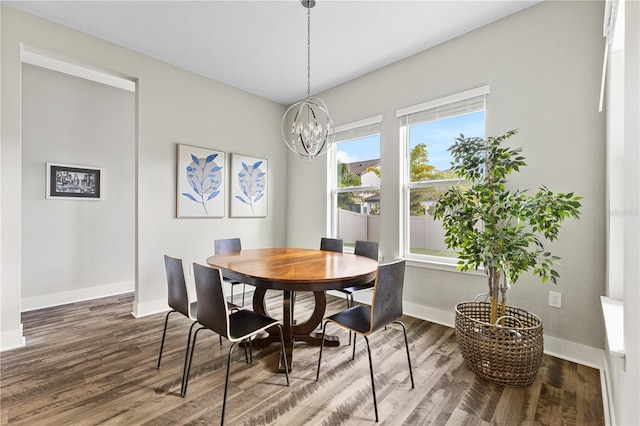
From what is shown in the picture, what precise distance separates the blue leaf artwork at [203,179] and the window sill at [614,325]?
3.83 metres

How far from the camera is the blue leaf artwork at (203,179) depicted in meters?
3.70

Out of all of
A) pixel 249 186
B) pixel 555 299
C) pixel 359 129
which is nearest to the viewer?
pixel 555 299

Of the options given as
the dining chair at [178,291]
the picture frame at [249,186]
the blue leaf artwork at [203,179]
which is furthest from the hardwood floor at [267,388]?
the picture frame at [249,186]

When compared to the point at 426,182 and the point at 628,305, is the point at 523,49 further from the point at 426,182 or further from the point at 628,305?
the point at 628,305

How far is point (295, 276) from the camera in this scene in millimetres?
1811

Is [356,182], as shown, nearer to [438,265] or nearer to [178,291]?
[438,265]

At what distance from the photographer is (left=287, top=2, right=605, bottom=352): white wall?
2205 millimetres

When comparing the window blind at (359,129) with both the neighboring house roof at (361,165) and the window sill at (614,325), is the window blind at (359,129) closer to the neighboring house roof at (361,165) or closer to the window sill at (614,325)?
the neighboring house roof at (361,165)

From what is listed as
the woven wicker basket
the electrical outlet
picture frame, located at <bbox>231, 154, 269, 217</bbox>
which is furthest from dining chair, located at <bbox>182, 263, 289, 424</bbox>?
picture frame, located at <bbox>231, 154, 269, 217</bbox>

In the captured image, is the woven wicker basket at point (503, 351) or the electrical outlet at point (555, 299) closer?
the woven wicker basket at point (503, 351)

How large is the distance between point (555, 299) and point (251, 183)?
3.72 meters

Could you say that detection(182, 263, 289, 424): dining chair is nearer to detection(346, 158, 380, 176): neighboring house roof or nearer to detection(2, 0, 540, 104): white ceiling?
detection(2, 0, 540, 104): white ceiling

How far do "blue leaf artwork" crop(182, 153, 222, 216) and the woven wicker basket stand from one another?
10.6ft

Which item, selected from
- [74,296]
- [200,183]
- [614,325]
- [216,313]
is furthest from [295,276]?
[74,296]
